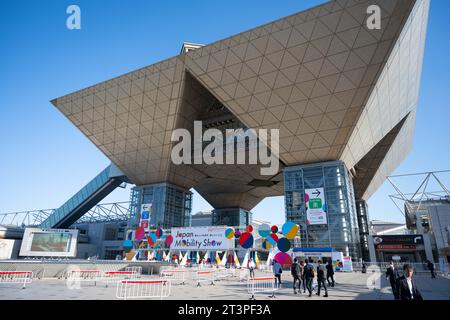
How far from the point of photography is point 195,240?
36.2 meters

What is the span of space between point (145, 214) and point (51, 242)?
1975cm

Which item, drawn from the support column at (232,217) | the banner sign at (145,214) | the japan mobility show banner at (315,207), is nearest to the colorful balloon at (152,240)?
the banner sign at (145,214)

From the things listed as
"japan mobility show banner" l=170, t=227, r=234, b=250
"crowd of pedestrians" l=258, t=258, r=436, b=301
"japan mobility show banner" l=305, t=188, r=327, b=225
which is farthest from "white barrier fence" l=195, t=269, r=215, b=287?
"japan mobility show banner" l=305, t=188, r=327, b=225

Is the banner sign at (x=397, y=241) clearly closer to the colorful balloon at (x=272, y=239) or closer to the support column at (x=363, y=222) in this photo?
the support column at (x=363, y=222)

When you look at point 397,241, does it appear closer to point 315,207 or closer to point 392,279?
point 315,207

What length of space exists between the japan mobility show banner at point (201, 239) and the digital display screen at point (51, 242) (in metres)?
25.7

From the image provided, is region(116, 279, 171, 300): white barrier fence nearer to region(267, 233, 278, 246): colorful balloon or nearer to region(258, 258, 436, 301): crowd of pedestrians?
region(258, 258, 436, 301): crowd of pedestrians

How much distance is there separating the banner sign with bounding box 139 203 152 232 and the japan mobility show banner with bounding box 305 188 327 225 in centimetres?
2474

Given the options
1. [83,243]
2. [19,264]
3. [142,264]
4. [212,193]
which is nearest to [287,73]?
[142,264]

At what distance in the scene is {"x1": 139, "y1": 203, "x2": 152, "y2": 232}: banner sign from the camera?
45.7 m

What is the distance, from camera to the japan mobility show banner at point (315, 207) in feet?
113

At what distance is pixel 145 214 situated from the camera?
152 feet
